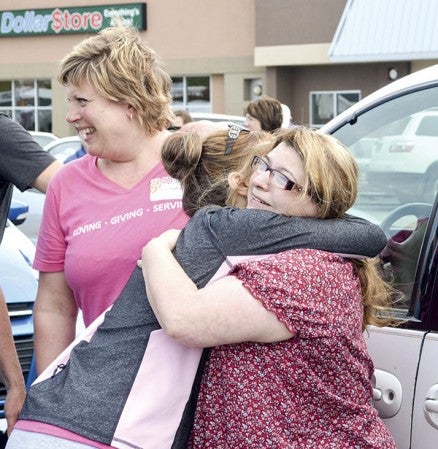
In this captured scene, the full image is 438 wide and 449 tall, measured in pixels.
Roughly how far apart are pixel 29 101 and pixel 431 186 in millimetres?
31878

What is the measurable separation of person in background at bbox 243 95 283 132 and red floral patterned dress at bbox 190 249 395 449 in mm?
5285

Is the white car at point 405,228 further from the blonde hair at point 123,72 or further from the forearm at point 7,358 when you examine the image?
the forearm at point 7,358

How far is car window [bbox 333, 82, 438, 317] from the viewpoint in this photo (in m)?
2.85

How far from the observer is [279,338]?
6.85 ft

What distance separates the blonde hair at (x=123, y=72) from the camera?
2.84 metres

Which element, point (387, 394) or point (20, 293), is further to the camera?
point (20, 293)

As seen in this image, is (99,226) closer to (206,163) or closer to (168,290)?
(206,163)

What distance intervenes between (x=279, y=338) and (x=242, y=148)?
0.63m

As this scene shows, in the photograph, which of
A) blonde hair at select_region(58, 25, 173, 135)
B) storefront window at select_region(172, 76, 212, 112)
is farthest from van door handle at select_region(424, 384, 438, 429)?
storefront window at select_region(172, 76, 212, 112)

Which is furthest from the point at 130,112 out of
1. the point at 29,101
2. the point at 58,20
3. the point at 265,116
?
the point at 29,101

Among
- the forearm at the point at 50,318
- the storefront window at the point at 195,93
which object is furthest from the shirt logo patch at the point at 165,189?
the storefront window at the point at 195,93

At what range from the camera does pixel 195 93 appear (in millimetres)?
30406

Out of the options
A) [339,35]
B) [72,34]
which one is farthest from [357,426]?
[72,34]

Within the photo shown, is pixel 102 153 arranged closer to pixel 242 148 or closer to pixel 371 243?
pixel 242 148
